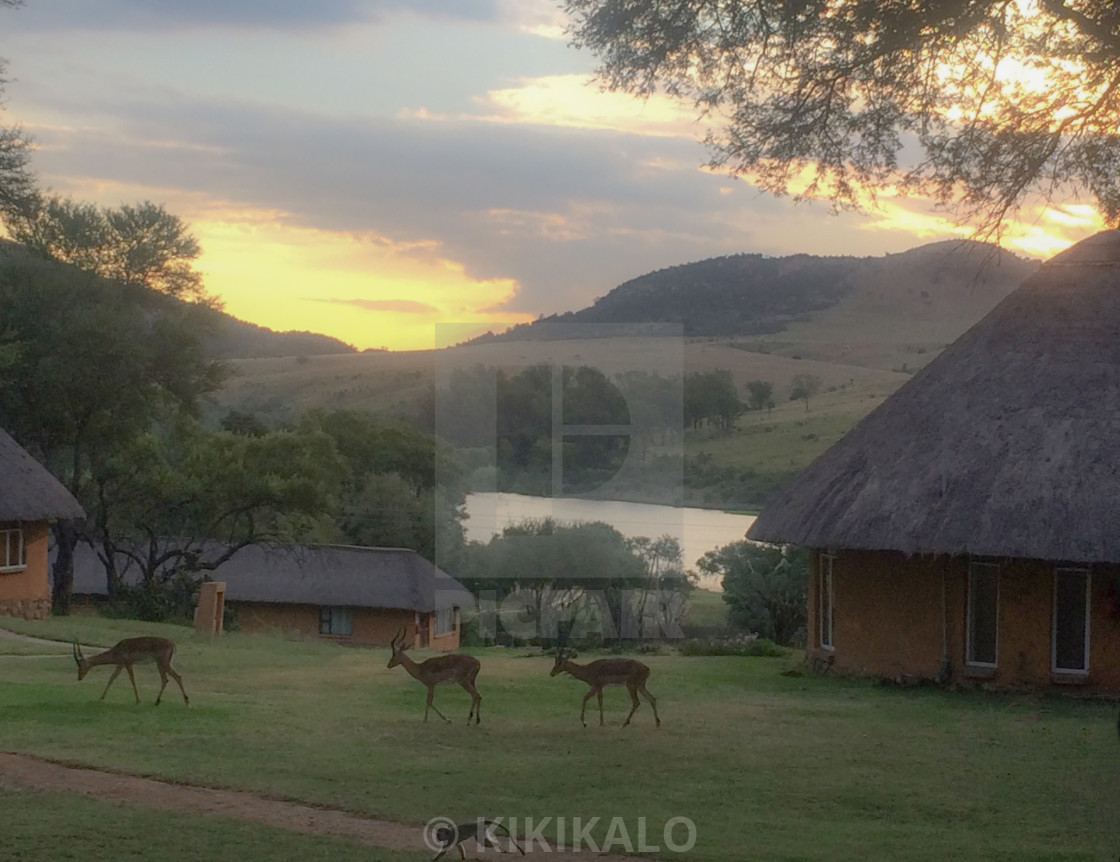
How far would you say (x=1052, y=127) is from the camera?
1288cm

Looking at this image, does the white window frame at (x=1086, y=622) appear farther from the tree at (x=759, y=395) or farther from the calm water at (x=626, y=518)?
the tree at (x=759, y=395)

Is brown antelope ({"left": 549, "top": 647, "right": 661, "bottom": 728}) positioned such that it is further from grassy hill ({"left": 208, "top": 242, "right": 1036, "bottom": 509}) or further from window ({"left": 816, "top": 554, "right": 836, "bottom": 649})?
grassy hill ({"left": 208, "top": 242, "right": 1036, "bottom": 509})

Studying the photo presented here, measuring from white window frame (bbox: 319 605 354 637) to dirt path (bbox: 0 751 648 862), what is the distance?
30147 mm

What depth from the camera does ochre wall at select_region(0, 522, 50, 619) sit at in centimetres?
2931

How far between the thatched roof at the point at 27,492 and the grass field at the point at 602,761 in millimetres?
11781

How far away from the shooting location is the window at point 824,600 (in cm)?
1997

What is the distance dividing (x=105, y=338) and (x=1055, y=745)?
27.6 metres

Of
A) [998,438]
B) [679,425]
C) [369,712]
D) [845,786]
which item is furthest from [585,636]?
[845,786]

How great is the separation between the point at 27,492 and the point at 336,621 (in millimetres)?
13589

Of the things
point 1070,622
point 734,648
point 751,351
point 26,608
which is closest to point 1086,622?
point 1070,622

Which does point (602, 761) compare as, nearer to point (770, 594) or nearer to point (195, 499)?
point (770, 594)

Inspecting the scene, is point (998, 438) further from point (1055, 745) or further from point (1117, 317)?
point (1055, 745)

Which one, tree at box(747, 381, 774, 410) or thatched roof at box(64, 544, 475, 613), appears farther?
tree at box(747, 381, 774, 410)

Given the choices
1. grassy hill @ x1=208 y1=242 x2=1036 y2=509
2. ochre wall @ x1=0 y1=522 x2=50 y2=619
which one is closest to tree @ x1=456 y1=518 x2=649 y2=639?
grassy hill @ x1=208 y1=242 x2=1036 y2=509
